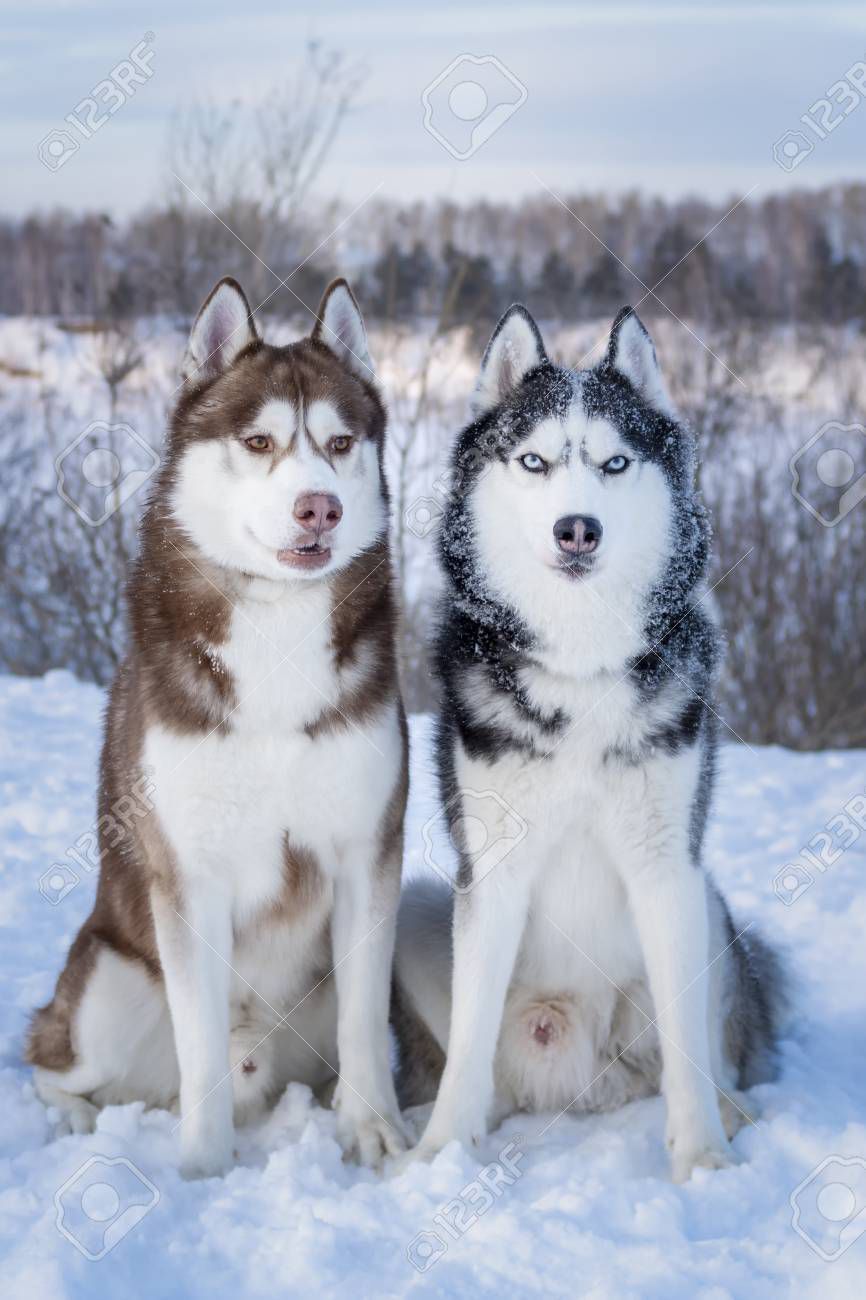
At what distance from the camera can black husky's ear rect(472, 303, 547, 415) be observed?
3.40m

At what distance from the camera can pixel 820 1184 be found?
2.92m

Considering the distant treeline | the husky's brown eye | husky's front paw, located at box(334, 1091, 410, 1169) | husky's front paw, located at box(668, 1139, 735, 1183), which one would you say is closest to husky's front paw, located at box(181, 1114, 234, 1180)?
husky's front paw, located at box(334, 1091, 410, 1169)

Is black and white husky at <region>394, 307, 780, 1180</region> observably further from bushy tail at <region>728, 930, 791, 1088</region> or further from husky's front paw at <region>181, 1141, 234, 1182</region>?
husky's front paw at <region>181, 1141, 234, 1182</region>

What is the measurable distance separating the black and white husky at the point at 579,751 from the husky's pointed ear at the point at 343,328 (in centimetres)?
36


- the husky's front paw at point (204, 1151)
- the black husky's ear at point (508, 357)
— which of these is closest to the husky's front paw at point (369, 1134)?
the husky's front paw at point (204, 1151)

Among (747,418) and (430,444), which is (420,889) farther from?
(747,418)

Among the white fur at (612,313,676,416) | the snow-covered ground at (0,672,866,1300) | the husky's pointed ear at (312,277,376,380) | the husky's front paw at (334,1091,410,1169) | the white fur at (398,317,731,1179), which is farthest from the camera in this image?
the husky's pointed ear at (312,277,376,380)

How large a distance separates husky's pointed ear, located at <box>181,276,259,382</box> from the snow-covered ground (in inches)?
50.4

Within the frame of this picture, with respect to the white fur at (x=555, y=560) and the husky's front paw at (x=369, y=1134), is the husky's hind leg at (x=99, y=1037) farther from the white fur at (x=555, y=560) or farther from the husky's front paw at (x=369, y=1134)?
the white fur at (x=555, y=560)

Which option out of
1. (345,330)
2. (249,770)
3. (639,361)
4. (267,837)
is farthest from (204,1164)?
(639,361)

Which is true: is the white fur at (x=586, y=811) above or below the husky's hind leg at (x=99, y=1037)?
above

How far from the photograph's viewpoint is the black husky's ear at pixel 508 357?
3396 millimetres

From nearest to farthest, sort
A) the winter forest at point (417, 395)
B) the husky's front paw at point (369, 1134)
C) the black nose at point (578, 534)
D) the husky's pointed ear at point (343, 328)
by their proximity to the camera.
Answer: the black nose at point (578, 534), the husky's front paw at point (369, 1134), the husky's pointed ear at point (343, 328), the winter forest at point (417, 395)

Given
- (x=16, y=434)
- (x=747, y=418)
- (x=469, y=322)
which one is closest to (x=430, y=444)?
(x=469, y=322)
